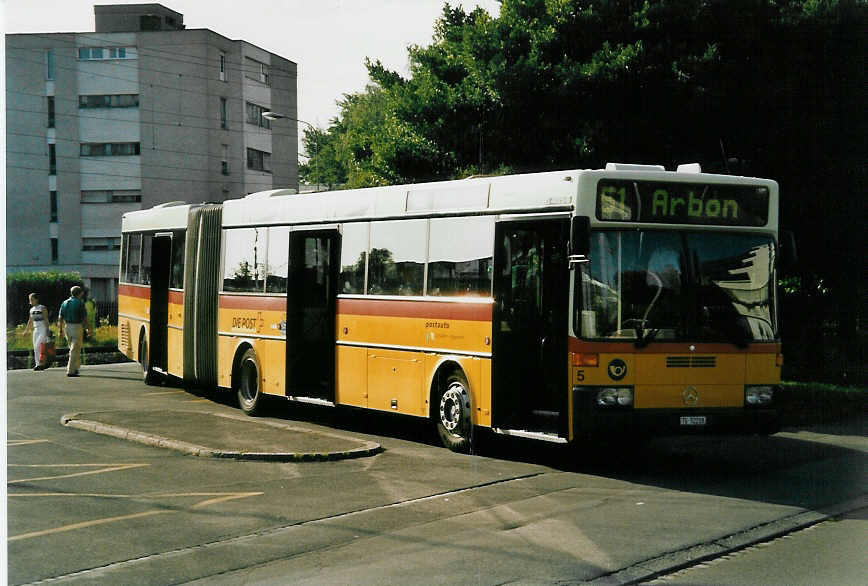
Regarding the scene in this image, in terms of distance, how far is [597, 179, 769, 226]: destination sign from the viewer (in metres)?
11.8

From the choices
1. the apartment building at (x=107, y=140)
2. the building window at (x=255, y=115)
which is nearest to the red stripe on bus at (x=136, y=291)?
the apartment building at (x=107, y=140)

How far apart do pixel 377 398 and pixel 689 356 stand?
15.0ft

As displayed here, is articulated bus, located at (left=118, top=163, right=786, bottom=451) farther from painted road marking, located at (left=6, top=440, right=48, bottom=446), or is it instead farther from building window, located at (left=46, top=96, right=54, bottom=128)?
building window, located at (left=46, top=96, right=54, bottom=128)

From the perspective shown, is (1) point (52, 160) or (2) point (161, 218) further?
(1) point (52, 160)

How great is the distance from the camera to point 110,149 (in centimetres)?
6319

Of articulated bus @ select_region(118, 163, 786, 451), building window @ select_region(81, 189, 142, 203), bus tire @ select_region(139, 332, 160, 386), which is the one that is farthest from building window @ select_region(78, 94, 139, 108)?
articulated bus @ select_region(118, 163, 786, 451)

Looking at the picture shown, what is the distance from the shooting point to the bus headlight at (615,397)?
452 inches

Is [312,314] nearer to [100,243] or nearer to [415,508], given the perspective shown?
[415,508]

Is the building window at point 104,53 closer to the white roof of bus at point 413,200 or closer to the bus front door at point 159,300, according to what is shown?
the bus front door at point 159,300

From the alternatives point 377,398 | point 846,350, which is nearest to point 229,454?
point 377,398

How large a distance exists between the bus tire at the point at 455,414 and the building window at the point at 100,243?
52.1 metres

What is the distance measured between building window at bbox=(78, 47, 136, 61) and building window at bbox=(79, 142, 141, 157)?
4579 millimetres

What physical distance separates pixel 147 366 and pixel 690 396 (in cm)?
1315

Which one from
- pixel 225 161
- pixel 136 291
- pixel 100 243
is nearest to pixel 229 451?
pixel 136 291
